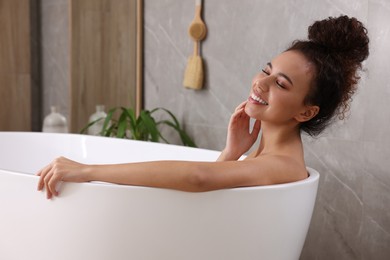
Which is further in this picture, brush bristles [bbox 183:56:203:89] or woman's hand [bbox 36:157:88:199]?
brush bristles [bbox 183:56:203:89]

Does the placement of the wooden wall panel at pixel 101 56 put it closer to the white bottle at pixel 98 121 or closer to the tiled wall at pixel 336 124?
the white bottle at pixel 98 121

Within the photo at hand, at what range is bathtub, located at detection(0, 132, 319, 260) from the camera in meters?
1.35

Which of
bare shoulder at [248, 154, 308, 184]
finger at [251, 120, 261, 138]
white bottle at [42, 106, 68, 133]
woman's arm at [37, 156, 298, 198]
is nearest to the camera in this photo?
woman's arm at [37, 156, 298, 198]

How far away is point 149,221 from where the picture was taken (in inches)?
53.3

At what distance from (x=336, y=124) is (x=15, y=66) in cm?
237

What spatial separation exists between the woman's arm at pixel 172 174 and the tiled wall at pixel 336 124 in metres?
0.81

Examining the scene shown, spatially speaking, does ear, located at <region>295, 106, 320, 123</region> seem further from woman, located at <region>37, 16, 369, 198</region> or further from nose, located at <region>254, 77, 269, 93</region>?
nose, located at <region>254, 77, 269, 93</region>

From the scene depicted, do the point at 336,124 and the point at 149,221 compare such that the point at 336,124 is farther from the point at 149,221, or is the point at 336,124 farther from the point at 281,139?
the point at 149,221

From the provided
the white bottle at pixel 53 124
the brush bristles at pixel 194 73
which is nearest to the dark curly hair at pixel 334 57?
the brush bristles at pixel 194 73

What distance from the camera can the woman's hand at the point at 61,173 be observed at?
1.35 metres

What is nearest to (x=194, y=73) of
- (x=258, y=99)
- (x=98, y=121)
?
(x=98, y=121)

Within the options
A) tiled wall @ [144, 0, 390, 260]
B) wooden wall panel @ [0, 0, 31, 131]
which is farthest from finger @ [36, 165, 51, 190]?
wooden wall panel @ [0, 0, 31, 131]

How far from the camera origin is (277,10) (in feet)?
8.03

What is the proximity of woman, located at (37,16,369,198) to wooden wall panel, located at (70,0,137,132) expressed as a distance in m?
1.90
